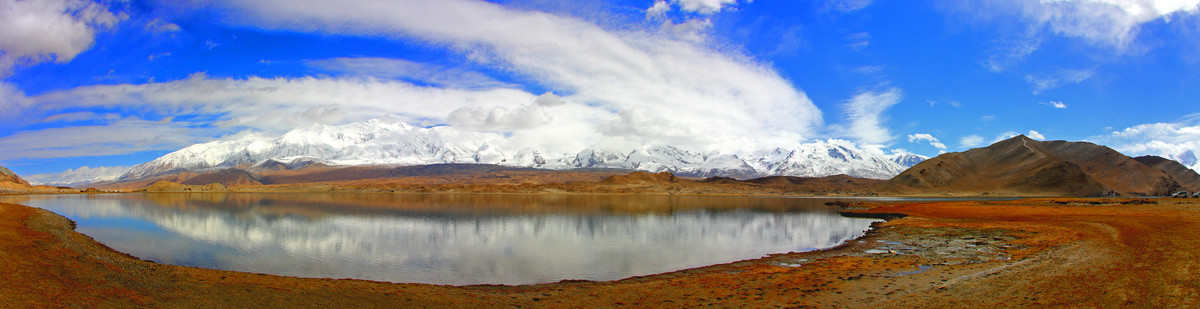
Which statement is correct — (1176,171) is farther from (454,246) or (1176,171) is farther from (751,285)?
(454,246)

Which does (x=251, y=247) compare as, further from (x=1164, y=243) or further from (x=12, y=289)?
(x=1164, y=243)

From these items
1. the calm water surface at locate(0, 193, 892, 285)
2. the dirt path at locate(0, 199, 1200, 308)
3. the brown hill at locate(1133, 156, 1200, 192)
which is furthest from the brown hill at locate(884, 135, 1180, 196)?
the dirt path at locate(0, 199, 1200, 308)

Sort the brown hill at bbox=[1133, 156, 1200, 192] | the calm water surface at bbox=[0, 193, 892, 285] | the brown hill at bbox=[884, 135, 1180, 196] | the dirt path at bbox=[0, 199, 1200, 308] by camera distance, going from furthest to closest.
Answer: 1. the brown hill at bbox=[1133, 156, 1200, 192]
2. the brown hill at bbox=[884, 135, 1180, 196]
3. the calm water surface at bbox=[0, 193, 892, 285]
4. the dirt path at bbox=[0, 199, 1200, 308]

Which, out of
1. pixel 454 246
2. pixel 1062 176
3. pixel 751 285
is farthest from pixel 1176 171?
pixel 454 246

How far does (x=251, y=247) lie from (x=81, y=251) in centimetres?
883

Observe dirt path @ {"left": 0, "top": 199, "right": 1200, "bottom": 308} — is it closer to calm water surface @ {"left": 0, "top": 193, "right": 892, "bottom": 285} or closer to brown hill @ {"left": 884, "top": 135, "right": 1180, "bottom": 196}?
calm water surface @ {"left": 0, "top": 193, "right": 892, "bottom": 285}

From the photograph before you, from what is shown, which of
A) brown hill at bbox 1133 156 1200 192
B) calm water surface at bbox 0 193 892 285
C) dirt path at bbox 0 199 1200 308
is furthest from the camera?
brown hill at bbox 1133 156 1200 192

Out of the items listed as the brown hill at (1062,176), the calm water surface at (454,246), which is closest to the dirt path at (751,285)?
the calm water surface at (454,246)

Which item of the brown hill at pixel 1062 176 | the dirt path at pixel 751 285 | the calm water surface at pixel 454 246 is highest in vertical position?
the brown hill at pixel 1062 176

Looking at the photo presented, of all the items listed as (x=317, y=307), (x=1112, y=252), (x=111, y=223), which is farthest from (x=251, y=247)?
(x=1112, y=252)

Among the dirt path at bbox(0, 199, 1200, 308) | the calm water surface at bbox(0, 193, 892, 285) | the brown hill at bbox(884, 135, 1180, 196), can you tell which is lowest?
the calm water surface at bbox(0, 193, 892, 285)

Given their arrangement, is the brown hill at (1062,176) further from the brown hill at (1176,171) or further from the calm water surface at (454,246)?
the calm water surface at (454,246)

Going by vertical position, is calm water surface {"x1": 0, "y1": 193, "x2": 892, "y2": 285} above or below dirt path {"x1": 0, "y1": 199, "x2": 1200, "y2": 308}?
below

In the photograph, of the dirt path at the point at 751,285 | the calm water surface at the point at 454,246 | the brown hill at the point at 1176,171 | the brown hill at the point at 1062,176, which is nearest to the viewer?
the dirt path at the point at 751,285
